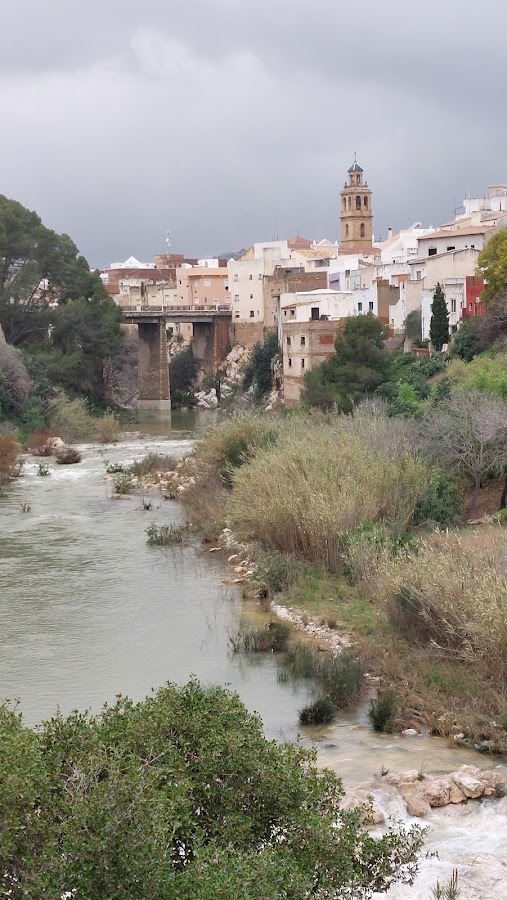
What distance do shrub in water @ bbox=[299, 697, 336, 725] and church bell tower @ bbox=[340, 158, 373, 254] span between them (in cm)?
9241

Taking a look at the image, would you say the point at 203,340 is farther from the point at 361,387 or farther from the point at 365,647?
the point at 365,647

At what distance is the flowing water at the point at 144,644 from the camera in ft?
33.3

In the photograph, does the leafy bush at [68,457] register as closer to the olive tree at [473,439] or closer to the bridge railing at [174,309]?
the olive tree at [473,439]

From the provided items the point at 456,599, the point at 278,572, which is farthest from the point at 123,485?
the point at 456,599

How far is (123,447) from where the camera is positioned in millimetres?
41250

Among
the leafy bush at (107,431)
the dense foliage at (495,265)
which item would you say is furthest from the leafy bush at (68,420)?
the dense foliage at (495,265)

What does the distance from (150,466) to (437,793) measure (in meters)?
24.2

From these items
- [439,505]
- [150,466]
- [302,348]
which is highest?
[302,348]

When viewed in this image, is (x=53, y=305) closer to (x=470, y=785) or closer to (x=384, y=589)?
(x=384, y=589)

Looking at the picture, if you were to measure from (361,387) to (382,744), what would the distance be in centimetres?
2790

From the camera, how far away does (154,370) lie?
67.1 metres

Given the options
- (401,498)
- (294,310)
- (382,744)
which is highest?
(294,310)

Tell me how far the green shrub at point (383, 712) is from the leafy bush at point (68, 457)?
24411 millimetres

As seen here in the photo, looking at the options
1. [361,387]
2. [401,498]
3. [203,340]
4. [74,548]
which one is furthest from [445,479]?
[203,340]
